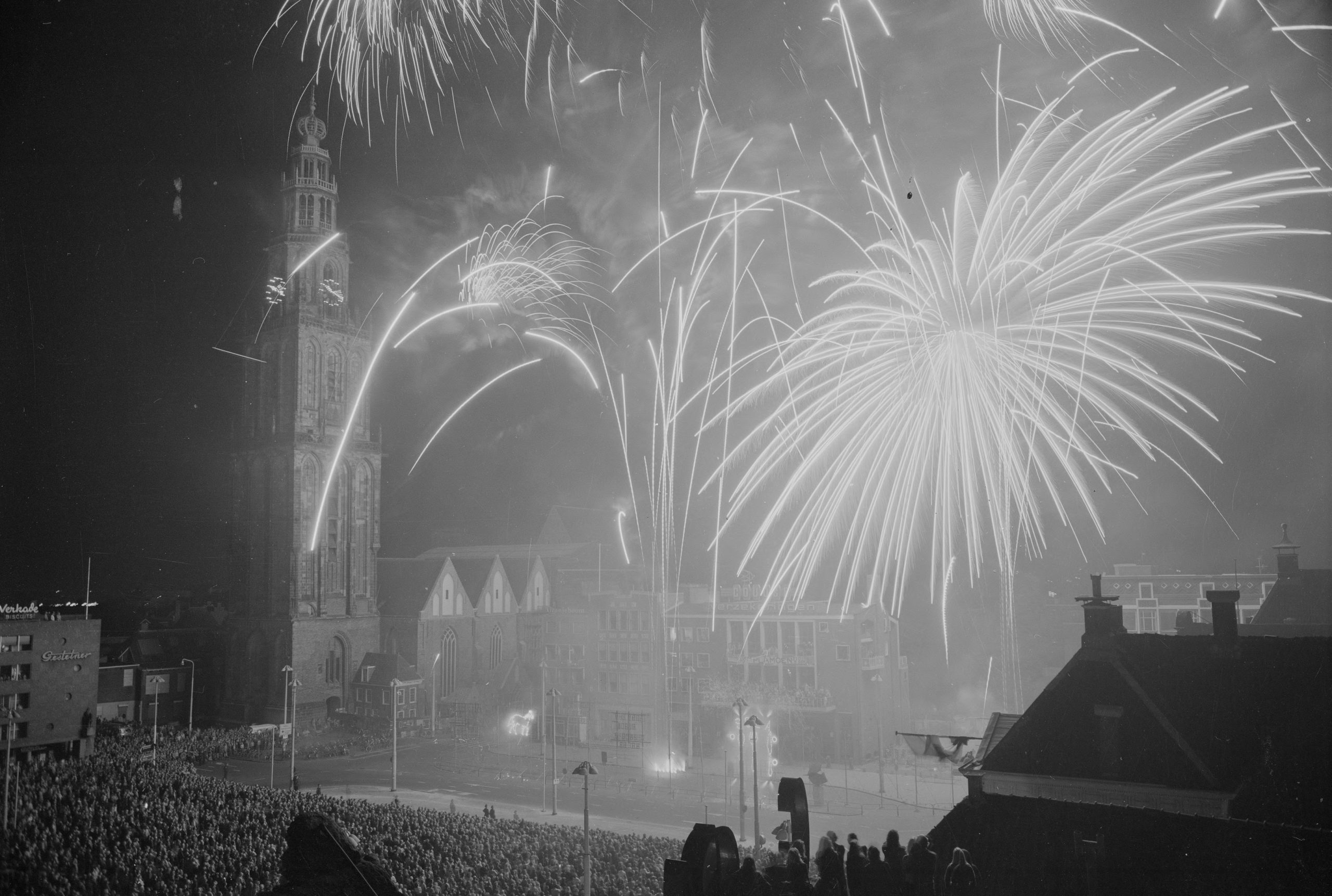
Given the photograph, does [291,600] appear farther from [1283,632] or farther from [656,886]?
[1283,632]

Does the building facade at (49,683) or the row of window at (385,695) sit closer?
the building facade at (49,683)

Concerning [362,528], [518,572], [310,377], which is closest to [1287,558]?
[518,572]

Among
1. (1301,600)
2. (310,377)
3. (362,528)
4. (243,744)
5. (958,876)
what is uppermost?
(310,377)

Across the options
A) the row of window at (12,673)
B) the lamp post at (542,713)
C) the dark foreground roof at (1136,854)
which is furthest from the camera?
the lamp post at (542,713)

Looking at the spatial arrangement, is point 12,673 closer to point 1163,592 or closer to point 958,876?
point 958,876

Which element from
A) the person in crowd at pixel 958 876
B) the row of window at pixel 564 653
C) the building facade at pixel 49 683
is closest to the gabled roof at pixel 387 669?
the row of window at pixel 564 653

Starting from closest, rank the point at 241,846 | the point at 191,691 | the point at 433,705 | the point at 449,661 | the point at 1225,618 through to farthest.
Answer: the point at 1225,618 → the point at 241,846 → the point at 191,691 → the point at 433,705 → the point at 449,661

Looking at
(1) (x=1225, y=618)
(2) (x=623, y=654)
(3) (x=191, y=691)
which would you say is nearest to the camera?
(1) (x=1225, y=618)

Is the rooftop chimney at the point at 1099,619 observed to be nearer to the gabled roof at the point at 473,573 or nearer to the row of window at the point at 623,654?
the row of window at the point at 623,654

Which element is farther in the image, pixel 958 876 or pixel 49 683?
pixel 49 683
